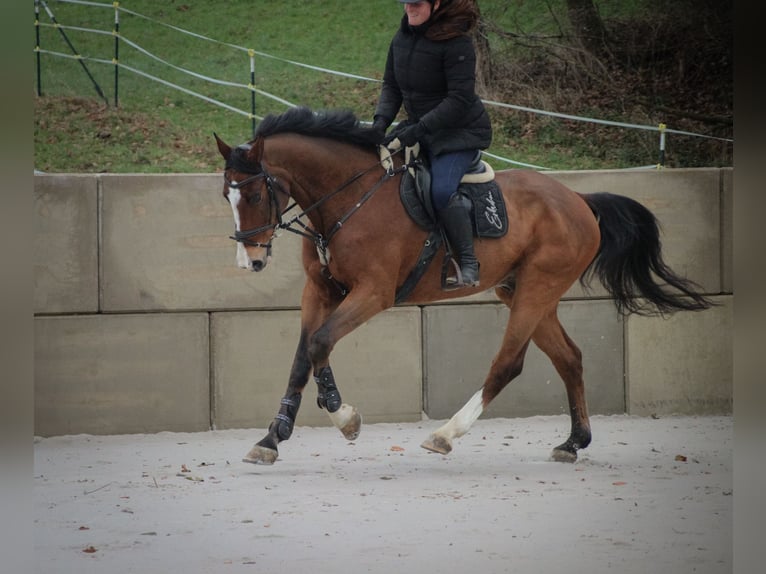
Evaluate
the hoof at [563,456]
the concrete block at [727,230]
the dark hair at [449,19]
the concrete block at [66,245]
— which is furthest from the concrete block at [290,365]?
the dark hair at [449,19]

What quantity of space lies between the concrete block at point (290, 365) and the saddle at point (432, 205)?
1436 millimetres

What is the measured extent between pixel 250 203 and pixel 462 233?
1.23 m

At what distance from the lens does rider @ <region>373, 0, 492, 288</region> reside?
7000 millimetres

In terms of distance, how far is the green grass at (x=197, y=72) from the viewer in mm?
7223

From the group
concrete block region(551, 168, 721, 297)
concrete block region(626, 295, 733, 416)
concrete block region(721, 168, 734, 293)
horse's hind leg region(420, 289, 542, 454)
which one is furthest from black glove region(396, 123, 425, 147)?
concrete block region(721, 168, 734, 293)

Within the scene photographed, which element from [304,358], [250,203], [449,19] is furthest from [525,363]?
[250,203]

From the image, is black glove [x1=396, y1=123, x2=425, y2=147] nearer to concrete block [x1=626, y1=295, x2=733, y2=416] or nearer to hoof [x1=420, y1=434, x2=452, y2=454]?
hoof [x1=420, y1=434, x2=452, y2=454]

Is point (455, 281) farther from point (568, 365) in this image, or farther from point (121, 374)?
point (121, 374)

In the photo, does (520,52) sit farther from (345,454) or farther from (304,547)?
(304,547)

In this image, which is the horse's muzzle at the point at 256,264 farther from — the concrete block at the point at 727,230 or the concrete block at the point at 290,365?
the concrete block at the point at 727,230

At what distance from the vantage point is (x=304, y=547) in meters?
5.81
